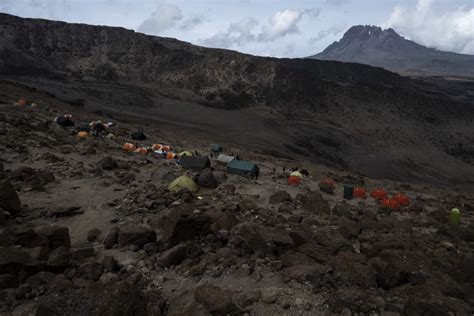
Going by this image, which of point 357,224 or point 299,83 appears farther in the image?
point 299,83

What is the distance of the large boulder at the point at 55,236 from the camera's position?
206 inches

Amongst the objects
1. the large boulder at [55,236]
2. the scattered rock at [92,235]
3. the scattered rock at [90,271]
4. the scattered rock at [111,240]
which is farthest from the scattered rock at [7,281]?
the scattered rock at [92,235]

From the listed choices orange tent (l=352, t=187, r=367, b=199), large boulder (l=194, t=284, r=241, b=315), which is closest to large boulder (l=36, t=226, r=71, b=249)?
large boulder (l=194, t=284, r=241, b=315)

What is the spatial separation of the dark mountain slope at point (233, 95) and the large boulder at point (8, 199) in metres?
30.1

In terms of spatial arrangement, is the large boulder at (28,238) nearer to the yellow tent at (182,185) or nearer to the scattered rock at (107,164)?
the yellow tent at (182,185)

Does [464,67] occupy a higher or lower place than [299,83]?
higher

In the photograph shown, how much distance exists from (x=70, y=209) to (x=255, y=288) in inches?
170

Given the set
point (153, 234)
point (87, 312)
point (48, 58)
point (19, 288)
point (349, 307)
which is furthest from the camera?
point (48, 58)

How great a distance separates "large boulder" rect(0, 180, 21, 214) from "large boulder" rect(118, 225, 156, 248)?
7.61 ft

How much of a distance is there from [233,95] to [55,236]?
151 feet

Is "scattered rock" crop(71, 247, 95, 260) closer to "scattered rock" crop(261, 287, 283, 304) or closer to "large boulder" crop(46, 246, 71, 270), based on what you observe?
"large boulder" crop(46, 246, 71, 270)

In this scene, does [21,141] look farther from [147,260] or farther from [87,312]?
[87,312]

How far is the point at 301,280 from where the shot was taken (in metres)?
4.36

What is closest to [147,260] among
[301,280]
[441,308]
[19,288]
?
[19,288]
